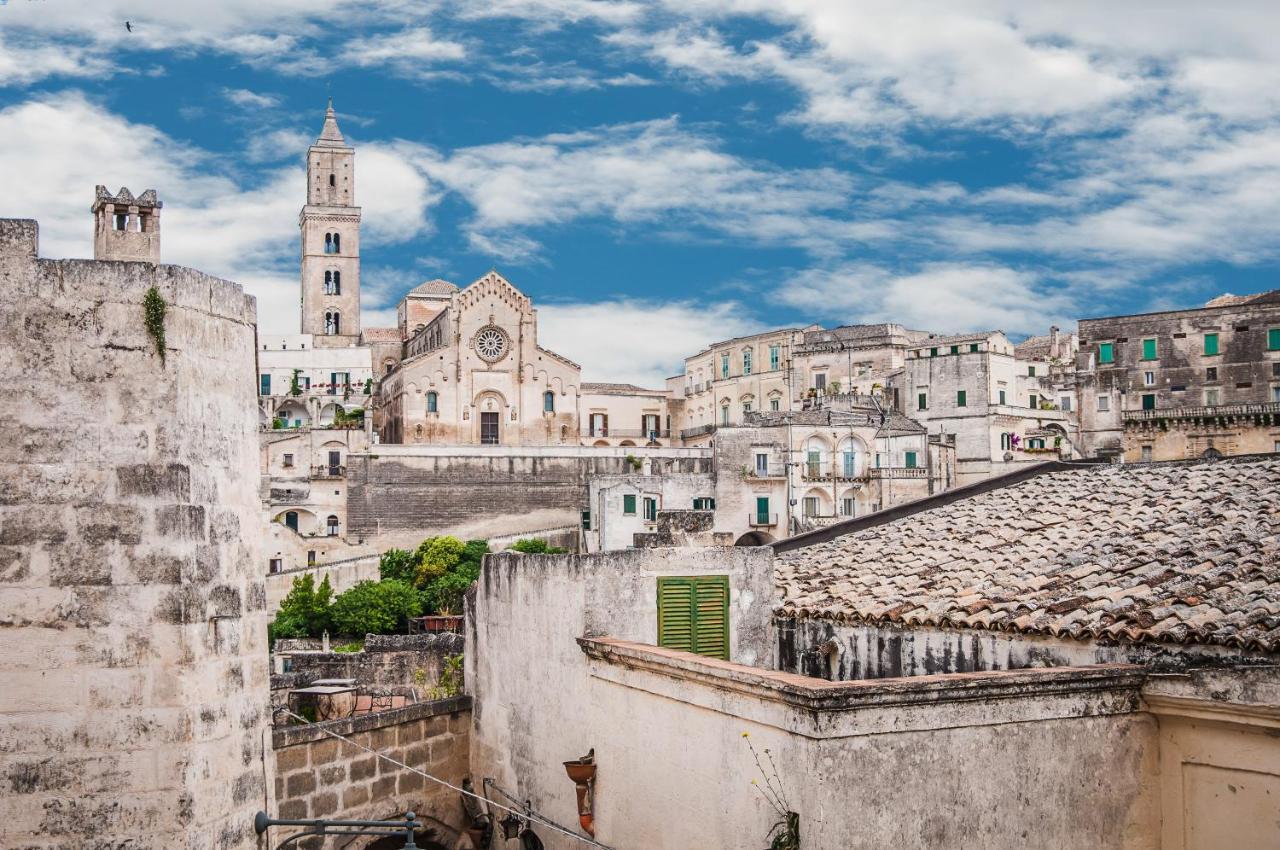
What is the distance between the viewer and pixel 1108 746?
877 centimetres

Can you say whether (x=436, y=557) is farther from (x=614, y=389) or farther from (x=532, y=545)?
(x=614, y=389)

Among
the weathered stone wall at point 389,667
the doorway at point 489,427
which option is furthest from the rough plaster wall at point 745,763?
the doorway at point 489,427

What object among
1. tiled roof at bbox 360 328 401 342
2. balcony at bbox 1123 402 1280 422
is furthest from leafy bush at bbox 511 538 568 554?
tiled roof at bbox 360 328 401 342

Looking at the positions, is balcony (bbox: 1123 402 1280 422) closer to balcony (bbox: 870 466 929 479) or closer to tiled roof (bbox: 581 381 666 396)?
balcony (bbox: 870 466 929 479)

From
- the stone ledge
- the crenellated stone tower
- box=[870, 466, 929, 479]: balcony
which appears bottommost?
the stone ledge

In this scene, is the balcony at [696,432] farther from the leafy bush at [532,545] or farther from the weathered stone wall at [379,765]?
the weathered stone wall at [379,765]

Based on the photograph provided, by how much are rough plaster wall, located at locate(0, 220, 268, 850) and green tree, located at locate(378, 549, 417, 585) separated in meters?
51.8

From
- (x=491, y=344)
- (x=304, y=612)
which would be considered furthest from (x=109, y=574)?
(x=491, y=344)

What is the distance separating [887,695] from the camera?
25.0 ft

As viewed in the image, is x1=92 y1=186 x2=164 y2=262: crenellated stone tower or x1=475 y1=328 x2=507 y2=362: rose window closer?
x1=92 y1=186 x2=164 y2=262: crenellated stone tower

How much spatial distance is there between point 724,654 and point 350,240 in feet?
291

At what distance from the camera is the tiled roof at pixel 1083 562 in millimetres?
10656

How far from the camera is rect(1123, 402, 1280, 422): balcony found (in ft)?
198

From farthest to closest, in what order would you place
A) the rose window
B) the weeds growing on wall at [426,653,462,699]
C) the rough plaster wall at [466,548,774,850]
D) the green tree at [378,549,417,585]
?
the rose window < the green tree at [378,549,417,585] < the weeds growing on wall at [426,653,462,699] < the rough plaster wall at [466,548,774,850]
